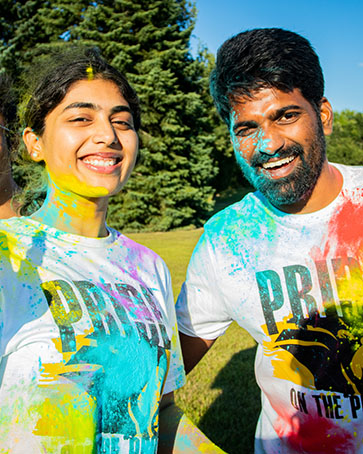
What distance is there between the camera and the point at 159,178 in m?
22.2

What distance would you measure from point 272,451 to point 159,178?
20701mm

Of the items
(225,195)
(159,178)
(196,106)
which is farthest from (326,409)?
(225,195)

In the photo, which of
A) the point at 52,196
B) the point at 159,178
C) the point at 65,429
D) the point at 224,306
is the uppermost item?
the point at 159,178

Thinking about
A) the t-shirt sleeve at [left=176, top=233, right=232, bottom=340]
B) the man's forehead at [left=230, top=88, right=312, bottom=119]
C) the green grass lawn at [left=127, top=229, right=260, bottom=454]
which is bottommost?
the green grass lawn at [left=127, top=229, right=260, bottom=454]

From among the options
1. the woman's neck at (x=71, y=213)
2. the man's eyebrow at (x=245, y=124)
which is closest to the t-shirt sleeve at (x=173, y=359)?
the woman's neck at (x=71, y=213)

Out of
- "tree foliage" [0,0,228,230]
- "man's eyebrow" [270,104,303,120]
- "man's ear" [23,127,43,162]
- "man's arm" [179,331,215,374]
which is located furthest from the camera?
"tree foliage" [0,0,228,230]

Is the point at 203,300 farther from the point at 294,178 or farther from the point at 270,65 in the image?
the point at 270,65

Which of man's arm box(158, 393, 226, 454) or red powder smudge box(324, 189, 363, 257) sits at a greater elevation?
red powder smudge box(324, 189, 363, 257)

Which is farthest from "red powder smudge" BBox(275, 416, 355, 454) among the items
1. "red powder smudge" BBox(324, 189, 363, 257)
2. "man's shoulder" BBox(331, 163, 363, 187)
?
"man's shoulder" BBox(331, 163, 363, 187)

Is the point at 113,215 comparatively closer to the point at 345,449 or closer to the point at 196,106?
the point at 196,106

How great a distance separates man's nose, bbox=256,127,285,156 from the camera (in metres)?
2.04

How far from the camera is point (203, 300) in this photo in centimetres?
212

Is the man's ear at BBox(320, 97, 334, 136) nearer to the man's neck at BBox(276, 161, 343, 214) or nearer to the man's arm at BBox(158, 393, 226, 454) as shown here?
the man's neck at BBox(276, 161, 343, 214)

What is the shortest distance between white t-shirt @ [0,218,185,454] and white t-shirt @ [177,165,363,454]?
1.51ft
